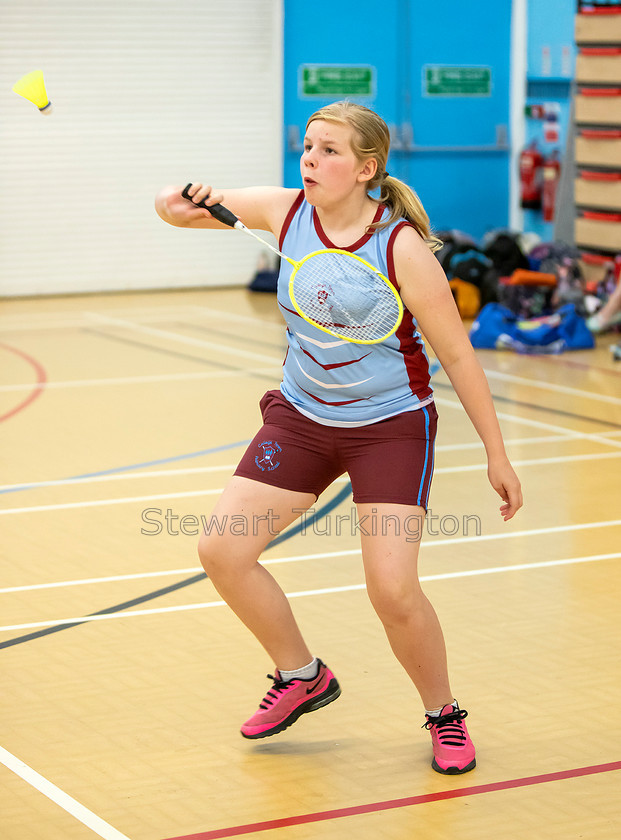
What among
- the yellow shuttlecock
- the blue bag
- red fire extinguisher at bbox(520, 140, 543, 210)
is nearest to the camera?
the yellow shuttlecock

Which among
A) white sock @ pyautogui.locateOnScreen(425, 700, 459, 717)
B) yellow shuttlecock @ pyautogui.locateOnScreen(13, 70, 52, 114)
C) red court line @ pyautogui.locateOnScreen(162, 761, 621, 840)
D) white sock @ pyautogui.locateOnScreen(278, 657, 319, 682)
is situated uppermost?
yellow shuttlecock @ pyautogui.locateOnScreen(13, 70, 52, 114)

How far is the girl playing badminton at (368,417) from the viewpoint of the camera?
3.56m

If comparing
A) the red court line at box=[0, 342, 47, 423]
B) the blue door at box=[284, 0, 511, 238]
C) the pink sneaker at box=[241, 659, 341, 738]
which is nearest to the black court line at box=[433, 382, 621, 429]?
the red court line at box=[0, 342, 47, 423]

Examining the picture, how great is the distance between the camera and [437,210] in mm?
16875

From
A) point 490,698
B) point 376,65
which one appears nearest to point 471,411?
point 490,698

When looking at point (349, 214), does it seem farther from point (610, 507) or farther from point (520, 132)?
point (520, 132)

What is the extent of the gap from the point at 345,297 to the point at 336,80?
13241 mm

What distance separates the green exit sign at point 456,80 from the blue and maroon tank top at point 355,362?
532 inches

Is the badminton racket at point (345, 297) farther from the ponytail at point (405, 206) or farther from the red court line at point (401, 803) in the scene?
the red court line at point (401, 803)

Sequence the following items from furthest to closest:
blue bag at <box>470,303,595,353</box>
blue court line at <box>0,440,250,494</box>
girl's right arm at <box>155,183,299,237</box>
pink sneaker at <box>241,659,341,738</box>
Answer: blue bag at <box>470,303,595,353</box>, blue court line at <box>0,440,250,494</box>, pink sneaker at <box>241,659,341,738</box>, girl's right arm at <box>155,183,299,237</box>

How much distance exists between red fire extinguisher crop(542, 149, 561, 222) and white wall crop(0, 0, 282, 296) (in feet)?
11.1

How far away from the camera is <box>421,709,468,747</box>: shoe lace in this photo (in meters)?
3.71

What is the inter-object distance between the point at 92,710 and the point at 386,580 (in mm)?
1229

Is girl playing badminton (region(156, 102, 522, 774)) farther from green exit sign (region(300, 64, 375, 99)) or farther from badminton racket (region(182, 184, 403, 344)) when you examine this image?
green exit sign (region(300, 64, 375, 99))
